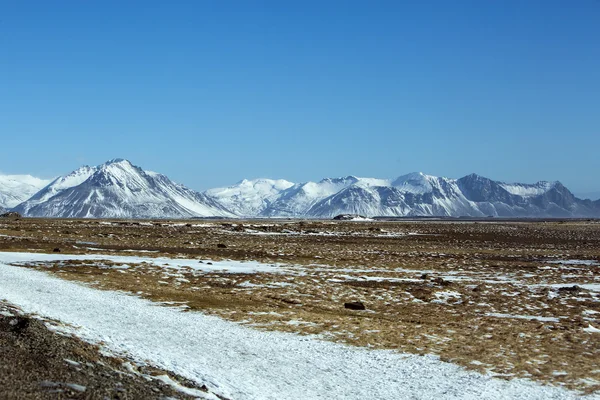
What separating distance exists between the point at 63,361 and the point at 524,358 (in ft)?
37.8

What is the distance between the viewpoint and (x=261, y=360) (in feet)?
49.4

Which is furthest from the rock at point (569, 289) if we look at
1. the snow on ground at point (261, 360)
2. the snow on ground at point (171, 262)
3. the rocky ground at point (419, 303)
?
the snow on ground at point (261, 360)

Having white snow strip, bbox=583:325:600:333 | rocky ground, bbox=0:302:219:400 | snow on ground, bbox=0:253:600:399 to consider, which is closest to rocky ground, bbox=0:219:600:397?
white snow strip, bbox=583:325:600:333

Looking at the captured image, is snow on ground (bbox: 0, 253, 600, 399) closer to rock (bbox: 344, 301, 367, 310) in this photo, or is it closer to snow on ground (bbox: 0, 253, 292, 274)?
rock (bbox: 344, 301, 367, 310)

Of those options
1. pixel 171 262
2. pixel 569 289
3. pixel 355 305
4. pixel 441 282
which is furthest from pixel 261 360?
pixel 171 262

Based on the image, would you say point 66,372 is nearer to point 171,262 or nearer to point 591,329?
point 591,329

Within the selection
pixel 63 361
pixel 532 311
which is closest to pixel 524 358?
pixel 532 311

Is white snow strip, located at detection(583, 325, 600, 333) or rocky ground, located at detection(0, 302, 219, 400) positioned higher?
rocky ground, located at detection(0, 302, 219, 400)

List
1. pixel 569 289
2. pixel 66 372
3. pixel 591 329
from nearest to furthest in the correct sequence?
1. pixel 66 372
2. pixel 591 329
3. pixel 569 289

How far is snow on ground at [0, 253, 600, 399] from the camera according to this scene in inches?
512

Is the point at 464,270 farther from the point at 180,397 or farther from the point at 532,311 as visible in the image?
the point at 180,397

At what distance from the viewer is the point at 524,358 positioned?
1587cm

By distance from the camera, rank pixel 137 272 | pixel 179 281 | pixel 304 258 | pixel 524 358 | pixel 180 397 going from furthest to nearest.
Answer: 1. pixel 304 258
2. pixel 137 272
3. pixel 179 281
4. pixel 524 358
5. pixel 180 397

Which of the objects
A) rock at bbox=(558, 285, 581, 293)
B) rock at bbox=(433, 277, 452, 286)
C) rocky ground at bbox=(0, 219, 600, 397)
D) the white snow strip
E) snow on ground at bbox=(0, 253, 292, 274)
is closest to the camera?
rocky ground at bbox=(0, 219, 600, 397)
